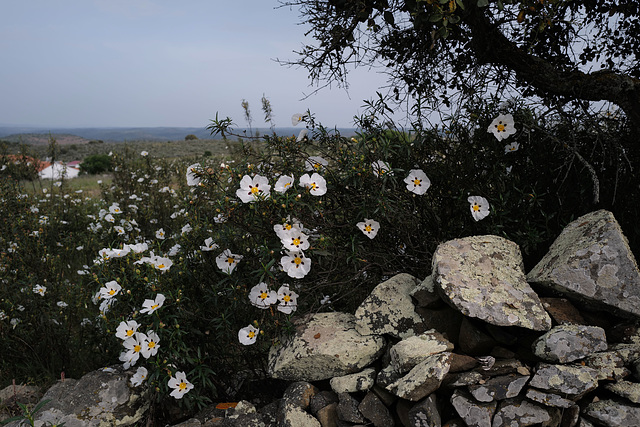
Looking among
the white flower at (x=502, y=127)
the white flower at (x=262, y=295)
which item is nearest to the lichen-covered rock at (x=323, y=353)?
the white flower at (x=262, y=295)

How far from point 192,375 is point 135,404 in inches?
19.5

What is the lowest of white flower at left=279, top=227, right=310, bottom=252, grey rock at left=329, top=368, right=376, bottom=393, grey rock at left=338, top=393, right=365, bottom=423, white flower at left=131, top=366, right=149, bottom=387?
white flower at left=131, top=366, right=149, bottom=387

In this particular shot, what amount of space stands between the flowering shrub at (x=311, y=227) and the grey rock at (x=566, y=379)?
43.0 inches

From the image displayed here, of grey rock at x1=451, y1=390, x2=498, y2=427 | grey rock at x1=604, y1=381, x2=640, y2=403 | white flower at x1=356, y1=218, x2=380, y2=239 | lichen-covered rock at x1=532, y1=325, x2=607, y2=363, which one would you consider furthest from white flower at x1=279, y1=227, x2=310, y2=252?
grey rock at x1=604, y1=381, x2=640, y2=403

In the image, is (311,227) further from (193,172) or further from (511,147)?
(511,147)

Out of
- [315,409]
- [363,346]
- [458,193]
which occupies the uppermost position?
[458,193]

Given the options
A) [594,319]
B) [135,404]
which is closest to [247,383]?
[135,404]

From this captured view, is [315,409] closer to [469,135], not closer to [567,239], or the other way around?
[567,239]

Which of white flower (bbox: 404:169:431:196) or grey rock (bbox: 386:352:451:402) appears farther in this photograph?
white flower (bbox: 404:169:431:196)

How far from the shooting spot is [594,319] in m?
2.89

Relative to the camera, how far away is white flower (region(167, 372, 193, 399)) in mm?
3037

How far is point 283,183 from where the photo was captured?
3082 millimetres

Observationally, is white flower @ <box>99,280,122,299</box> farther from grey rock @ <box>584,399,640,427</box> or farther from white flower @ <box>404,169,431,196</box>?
grey rock @ <box>584,399,640,427</box>

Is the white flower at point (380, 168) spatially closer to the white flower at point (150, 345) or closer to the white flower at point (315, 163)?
the white flower at point (315, 163)
